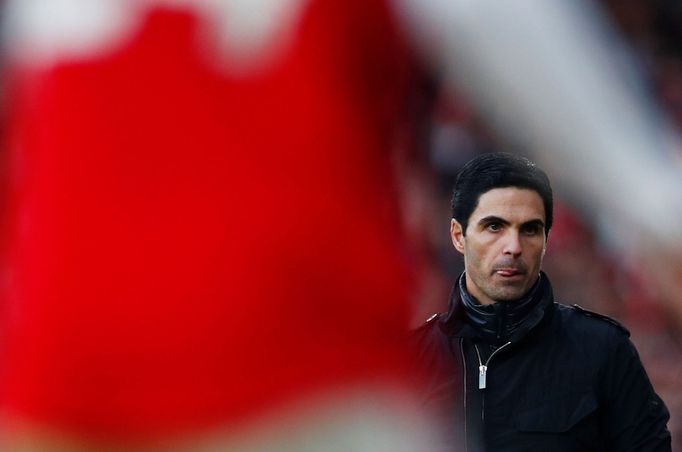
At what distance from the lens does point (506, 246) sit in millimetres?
2121

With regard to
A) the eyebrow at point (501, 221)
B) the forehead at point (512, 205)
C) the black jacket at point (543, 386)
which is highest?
the forehead at point (512, 205)

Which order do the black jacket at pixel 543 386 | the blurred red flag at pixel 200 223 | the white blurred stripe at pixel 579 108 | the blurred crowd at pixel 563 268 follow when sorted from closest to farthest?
the white blurred stripe at pixel 579 108 → the blurred red flag at pixel 200 223 → the black jacket at pixel 543 386 → the blurred crowd at pixel 563 268

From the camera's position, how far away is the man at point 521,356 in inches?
83.0

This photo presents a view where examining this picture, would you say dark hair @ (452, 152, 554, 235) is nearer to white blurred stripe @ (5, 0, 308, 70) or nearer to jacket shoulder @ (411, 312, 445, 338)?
jacket shoulder @ (411, 312, 445, 338)

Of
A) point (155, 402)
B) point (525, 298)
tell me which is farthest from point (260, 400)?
point (525, 298)

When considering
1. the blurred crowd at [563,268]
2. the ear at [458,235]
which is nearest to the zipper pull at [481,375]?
the ear at [458,235]

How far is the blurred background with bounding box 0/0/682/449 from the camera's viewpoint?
1.15 metres

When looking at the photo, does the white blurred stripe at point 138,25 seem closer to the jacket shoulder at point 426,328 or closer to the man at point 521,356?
the man at point 521,356

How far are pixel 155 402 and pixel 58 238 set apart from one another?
19 cm

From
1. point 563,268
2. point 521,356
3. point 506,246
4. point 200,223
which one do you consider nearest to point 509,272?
point 506,246

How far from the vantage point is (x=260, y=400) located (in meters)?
1.25

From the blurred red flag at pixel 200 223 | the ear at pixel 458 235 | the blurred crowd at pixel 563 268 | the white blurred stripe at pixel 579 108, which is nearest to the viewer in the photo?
the white blurred stripe at pixel 579 108

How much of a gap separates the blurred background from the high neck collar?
16 centimetres

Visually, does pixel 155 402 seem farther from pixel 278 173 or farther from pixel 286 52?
pixel 286 52
